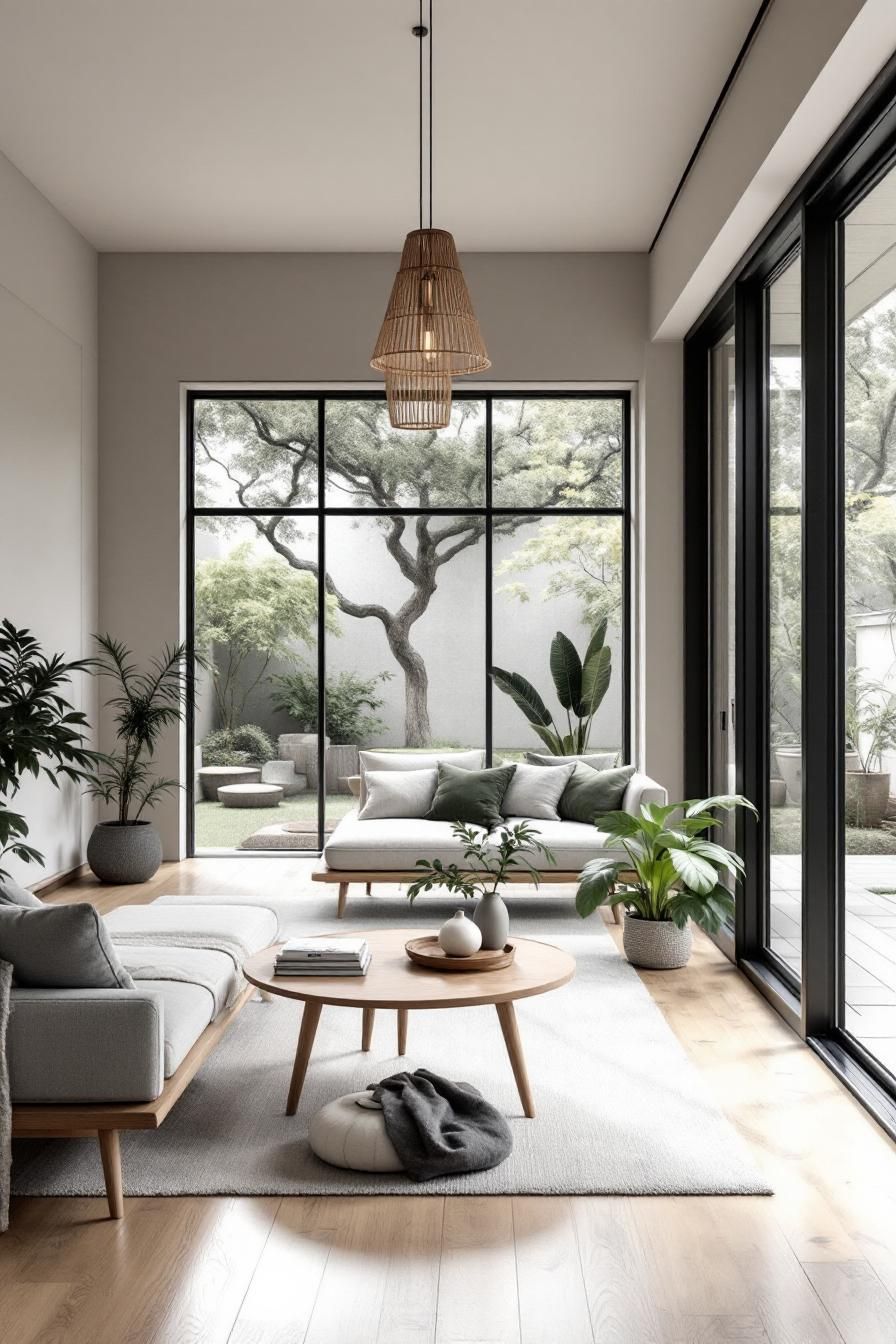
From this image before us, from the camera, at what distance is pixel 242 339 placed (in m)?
7.34

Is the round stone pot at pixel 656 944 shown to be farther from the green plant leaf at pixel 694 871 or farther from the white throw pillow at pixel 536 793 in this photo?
the white throw pillow at pixel 536 793

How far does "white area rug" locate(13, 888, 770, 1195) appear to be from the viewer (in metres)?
2.99

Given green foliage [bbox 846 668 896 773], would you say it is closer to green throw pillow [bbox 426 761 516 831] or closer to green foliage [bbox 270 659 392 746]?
green throw pillow [bbox 426 761 516 831]

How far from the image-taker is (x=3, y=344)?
584cm

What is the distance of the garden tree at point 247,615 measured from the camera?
7664 millimetres

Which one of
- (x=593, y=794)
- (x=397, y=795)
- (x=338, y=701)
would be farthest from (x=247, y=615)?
(x=593, y=794)

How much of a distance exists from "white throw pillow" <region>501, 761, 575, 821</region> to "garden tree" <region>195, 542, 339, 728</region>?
5.89 ft

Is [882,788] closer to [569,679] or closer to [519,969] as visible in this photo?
[519,969]

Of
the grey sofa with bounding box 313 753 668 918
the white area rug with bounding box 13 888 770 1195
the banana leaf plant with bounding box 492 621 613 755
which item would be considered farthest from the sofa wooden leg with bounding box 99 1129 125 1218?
the banana leaf plant with bounding box 492 621 613 755

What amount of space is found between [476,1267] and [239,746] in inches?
211

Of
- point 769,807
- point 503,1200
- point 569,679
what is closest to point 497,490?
point 569,679

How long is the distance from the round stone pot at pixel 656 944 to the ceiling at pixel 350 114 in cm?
358

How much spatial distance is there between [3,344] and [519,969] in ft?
13.5

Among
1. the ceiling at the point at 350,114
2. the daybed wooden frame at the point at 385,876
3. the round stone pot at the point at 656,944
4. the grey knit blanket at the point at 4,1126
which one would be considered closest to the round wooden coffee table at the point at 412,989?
the grey knit blanket at the point at 4,1126
